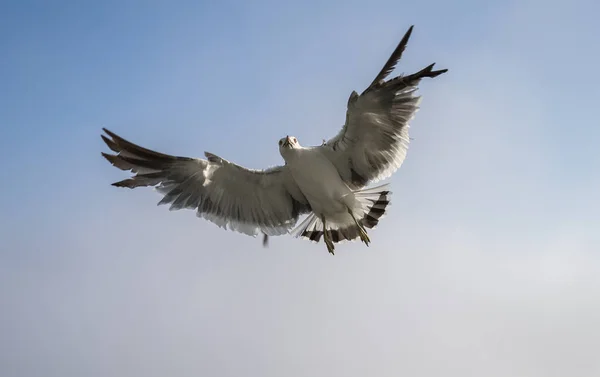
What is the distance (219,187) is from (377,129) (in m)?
3.21

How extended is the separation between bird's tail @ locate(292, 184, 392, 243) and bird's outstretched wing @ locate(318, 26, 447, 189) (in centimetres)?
25

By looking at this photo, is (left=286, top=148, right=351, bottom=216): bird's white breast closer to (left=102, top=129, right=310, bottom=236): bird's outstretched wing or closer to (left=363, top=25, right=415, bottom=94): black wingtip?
(left=102, top=129, right=310, bottom=236): bird's outstretched wing

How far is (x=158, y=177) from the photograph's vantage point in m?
11.6

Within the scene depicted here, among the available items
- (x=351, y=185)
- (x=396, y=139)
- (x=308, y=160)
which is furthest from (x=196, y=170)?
(x=396, y=139)

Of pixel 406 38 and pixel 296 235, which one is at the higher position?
pixel 406 38

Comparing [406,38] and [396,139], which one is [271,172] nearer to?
[396,139]

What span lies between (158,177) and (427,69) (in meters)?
5.20

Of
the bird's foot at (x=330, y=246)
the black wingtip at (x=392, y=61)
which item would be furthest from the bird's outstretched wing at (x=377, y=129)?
the bird's foot at (x=330, y=246)

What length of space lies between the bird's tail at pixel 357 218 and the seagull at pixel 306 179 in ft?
0.06

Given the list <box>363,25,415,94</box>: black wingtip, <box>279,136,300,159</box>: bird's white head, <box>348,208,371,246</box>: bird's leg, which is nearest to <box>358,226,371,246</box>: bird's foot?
<box>348,208,371,246</box>: bird's leg

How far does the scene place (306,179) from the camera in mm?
11211

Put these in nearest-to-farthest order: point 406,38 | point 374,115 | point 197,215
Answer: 1. point 406,38
2. point 374,115
3. point 197,215

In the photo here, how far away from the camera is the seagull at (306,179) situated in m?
10.6

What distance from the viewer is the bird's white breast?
36.5 feet
